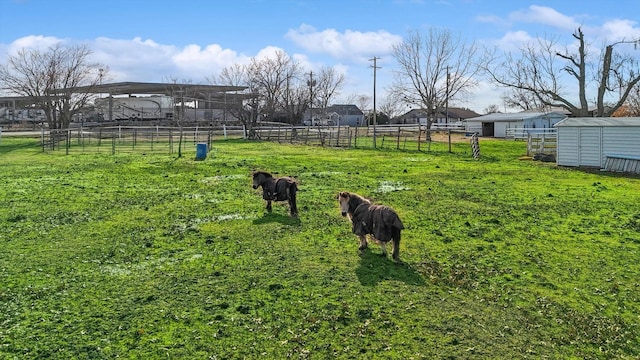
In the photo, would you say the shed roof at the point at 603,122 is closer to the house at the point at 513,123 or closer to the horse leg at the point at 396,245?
the horse leg at the point at 396,245

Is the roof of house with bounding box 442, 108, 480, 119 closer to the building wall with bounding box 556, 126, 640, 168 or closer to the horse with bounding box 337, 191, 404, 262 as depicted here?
the building wall with bounding box 556, 126, 640, 168

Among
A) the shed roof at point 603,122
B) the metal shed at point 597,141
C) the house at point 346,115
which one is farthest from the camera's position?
the house at point 346,115

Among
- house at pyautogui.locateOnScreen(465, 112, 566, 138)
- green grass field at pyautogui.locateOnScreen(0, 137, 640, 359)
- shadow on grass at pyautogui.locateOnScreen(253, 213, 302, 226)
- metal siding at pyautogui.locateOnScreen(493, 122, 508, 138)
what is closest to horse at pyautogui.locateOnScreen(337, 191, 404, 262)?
green grass field at pyautogui.locateOnScreen(0, 137, 640, 359)

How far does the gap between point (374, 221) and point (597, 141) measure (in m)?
19.3

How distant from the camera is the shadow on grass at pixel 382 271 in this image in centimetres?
692

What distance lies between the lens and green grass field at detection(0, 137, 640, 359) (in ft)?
17.0

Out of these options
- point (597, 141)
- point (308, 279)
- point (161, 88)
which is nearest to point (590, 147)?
point (597, 141)

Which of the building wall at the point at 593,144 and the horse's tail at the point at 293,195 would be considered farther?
the building wall at the point at 593,144

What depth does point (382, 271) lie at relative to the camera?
726 centimetres

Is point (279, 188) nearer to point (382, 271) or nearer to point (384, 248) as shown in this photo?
point (384, 248)

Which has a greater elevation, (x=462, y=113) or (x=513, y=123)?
(x=462, y=113)

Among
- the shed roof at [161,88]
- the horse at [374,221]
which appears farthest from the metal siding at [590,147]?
the shed roof at [161,88]

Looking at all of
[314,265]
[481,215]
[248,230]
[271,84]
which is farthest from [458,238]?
[271,84]

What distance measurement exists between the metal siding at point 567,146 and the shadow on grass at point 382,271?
19.3 m
